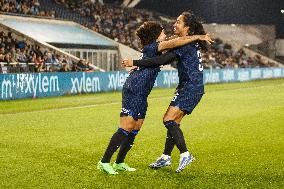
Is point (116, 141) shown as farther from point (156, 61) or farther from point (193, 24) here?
point (193, 24)

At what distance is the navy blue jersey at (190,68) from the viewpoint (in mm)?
7734

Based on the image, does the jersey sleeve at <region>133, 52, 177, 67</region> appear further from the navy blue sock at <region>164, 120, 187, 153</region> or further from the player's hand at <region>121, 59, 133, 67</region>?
the navy blue sock at <region>164, 120, 187, 153</region>

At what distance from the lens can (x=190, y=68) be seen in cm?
780

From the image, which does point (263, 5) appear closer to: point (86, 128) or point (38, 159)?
point (86, 128)

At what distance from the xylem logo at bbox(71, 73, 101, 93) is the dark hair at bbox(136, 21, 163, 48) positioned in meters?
20.2

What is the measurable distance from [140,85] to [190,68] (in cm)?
75

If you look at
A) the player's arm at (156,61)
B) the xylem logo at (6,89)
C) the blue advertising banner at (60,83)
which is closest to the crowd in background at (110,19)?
the blue advertising banner at (60,83)

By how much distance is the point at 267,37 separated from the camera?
67.1m

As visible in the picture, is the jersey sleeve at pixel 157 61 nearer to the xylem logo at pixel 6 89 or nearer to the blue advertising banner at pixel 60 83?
the blue advertising banner at pixel 60 83

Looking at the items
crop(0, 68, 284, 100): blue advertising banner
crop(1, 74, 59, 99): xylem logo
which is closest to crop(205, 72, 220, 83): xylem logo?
crop(0, 68, 284, 100): blue advertising banner

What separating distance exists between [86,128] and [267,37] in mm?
56503

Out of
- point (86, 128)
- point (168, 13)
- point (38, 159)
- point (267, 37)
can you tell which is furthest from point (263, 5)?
point (38, 159)

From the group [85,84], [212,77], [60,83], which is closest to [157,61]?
[60,83]

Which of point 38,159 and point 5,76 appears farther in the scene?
point 5,76
